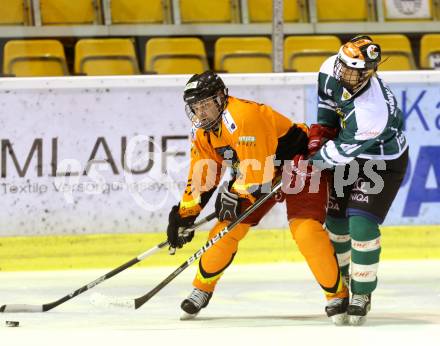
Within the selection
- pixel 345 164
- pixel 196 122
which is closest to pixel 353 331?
pixel 345 164

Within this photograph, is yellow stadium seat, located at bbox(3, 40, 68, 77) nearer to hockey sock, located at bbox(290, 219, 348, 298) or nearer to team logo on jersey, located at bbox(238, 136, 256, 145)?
team logo on jersey, located at bbox(238, 136, 256, 145)

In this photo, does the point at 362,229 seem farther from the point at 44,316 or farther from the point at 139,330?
the point at 44,316

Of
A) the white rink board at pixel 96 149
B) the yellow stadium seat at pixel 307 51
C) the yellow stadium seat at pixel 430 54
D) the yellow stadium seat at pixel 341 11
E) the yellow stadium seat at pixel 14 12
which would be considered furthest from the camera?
the yellow stadium seat at pixel 341 11

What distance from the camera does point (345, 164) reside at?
4391 mm

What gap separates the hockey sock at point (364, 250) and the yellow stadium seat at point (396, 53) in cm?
281

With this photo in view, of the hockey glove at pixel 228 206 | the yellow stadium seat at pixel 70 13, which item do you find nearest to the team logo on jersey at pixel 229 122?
the hockey glove at pixel 228 206

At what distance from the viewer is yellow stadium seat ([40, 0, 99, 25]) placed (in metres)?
7.19

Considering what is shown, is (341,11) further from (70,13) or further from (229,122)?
(229,122)

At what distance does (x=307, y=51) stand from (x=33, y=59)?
1792 mm

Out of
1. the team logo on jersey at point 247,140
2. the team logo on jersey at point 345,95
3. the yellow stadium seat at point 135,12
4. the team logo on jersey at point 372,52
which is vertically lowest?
the team logo on jersey at point 247,140

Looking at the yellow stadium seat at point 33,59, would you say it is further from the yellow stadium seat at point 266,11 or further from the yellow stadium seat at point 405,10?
the yellow stadium seat at point 405,10

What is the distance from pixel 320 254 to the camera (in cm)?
424

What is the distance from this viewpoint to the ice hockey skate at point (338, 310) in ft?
14.0

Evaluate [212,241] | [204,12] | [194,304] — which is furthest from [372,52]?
[204,12]
